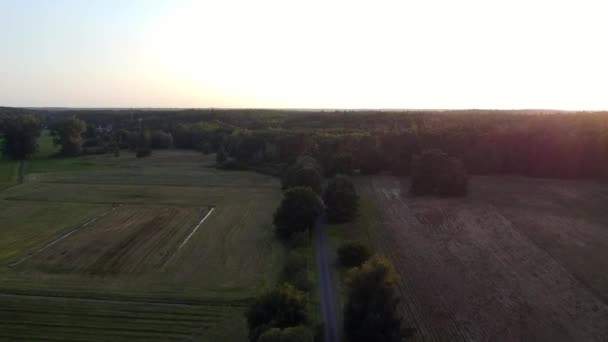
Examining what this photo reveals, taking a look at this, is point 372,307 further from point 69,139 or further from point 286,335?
point 69,139

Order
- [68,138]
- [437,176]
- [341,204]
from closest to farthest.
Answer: [341,204] → [437,176] → [68,138]

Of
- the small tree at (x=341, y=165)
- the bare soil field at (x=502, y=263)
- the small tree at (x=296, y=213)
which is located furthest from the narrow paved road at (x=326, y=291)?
the small tree at (x=341, y=165)

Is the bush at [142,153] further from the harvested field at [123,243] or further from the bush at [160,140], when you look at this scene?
the harvested field at [123,243]

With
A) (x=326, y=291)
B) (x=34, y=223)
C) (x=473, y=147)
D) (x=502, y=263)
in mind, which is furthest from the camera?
(x=473, y=147)

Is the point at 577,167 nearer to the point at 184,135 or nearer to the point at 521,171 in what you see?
the point at 521,171

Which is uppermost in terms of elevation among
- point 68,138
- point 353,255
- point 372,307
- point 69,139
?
point 372,307

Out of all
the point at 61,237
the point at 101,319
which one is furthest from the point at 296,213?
the point at 61,237

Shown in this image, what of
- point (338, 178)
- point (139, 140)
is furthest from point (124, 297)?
point (139, 140)
